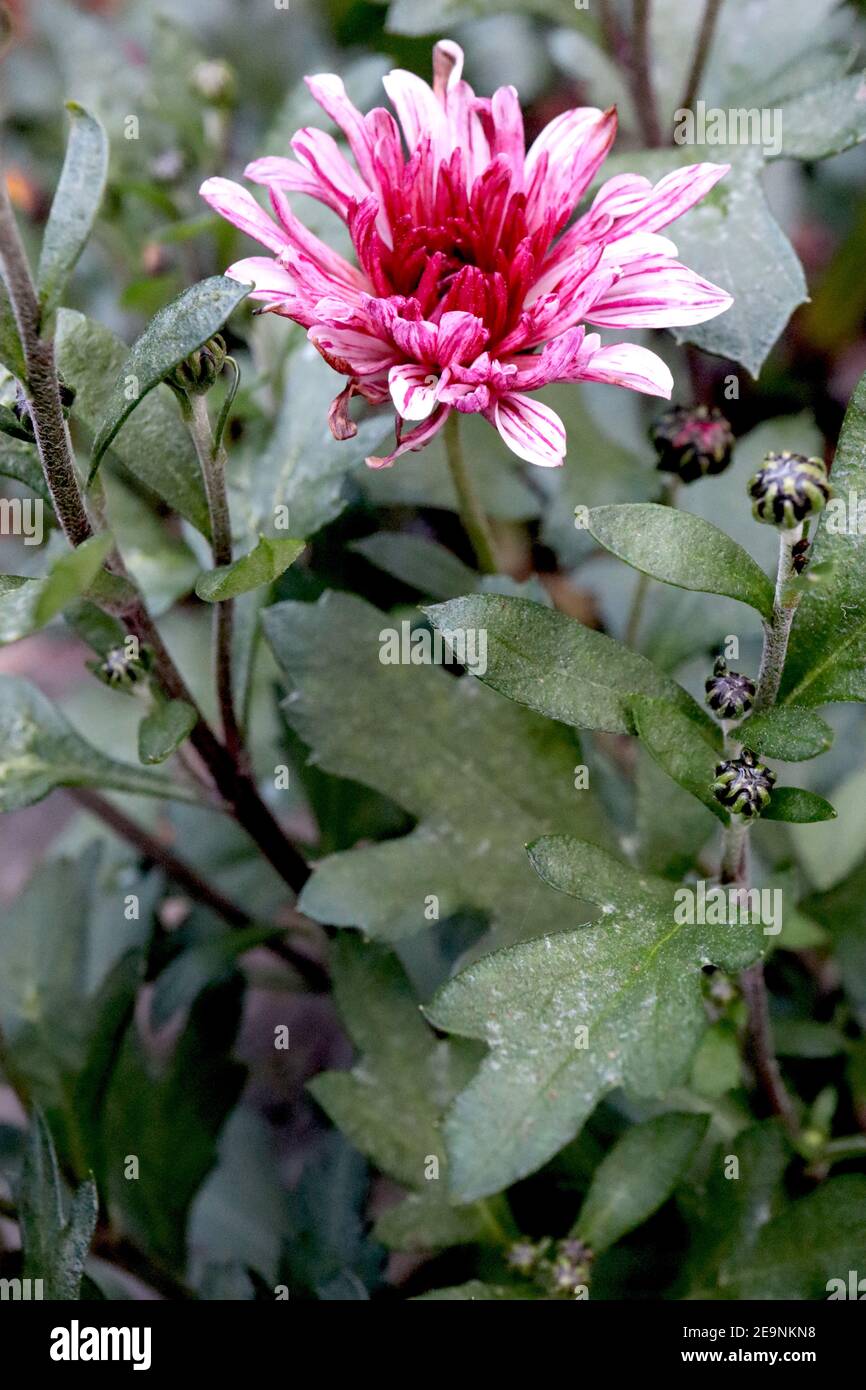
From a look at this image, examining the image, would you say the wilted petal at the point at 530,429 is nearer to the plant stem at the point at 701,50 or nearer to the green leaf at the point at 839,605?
the green leaf at the point at 839,605

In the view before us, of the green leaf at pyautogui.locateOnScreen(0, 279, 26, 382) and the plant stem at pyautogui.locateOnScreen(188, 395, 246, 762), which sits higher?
the green leaf at pyautogui.locateOnScreen(0, 279, 26, 382)

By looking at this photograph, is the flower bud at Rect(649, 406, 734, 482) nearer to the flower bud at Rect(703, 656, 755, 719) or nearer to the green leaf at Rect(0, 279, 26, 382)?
the flower bud at Rect(703, 656, 755, 719)

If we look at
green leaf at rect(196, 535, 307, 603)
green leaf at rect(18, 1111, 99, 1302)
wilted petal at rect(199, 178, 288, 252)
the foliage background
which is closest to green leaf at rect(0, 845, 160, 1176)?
the foliage background

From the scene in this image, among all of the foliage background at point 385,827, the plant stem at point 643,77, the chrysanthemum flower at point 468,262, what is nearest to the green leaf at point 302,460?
the foliage background at point 385,827

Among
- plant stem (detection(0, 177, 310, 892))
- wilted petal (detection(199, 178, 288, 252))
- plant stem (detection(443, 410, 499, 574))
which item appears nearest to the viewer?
plant stem (detection(0, 177, 310, 892))

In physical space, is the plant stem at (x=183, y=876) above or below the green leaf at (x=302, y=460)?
below
